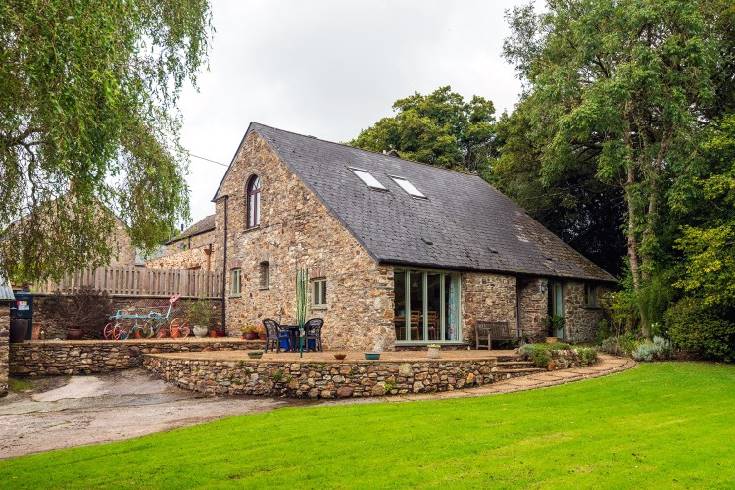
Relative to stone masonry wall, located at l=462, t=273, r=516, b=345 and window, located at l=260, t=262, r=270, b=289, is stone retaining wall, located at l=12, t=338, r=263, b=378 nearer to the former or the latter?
window, located at l=260, t=262, r=270, b=289

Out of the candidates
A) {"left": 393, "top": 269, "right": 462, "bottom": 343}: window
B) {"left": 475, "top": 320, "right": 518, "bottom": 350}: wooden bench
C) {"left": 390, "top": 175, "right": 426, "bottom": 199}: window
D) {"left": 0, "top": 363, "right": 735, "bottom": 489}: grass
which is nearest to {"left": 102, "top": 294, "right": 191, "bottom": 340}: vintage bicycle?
{"left": 393, "top": 269, "right": 462, "bottom": 343}: window

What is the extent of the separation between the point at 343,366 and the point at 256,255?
29.5ft

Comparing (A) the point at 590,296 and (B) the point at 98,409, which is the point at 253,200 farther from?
(A) the point at 590,296

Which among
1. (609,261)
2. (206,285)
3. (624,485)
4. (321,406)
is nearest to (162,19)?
(321,406)

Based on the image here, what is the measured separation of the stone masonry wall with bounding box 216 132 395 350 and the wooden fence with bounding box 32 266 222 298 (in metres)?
0.85

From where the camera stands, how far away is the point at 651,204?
17.6 m

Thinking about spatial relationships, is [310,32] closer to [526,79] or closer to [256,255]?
[256,255]

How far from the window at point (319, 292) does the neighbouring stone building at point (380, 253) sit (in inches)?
1.3

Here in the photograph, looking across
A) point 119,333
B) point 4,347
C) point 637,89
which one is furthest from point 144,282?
point 637,89

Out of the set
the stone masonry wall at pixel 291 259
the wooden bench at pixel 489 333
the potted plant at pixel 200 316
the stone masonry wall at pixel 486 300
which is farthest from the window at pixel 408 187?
the potted plant at pixel 200 316

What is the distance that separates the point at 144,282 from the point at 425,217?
893 centimetres

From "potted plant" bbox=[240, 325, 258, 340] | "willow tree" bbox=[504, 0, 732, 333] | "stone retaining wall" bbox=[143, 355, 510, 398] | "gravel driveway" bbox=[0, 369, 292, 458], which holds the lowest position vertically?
"gravel driveway" bbox=[0, 369, 292, 458]

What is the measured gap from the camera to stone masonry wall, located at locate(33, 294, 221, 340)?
16.4 metres

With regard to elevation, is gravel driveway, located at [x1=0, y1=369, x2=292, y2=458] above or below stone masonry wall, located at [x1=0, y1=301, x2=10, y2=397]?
below
